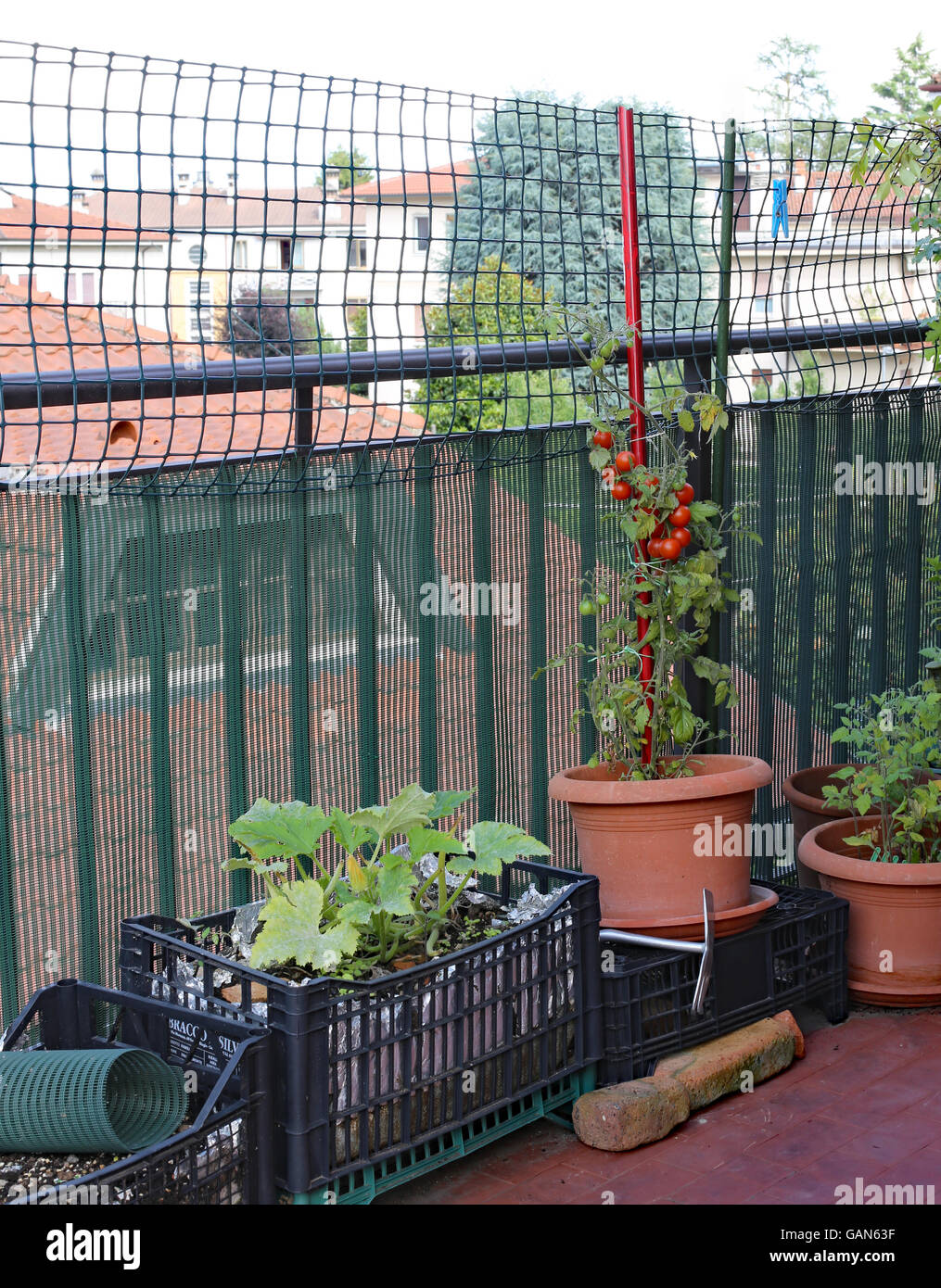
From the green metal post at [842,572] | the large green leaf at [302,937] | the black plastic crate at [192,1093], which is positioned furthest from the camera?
the green metal post at [842,572]

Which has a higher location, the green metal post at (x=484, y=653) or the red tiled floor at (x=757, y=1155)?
the green metal post at (x=484, y=653)

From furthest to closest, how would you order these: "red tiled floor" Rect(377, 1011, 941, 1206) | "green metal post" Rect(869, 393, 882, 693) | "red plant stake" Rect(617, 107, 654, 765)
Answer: "green metal post" Rect(869, 393, 882, 693), "red plant stake" Rect(617, 107, 654, 765), "red tiled floor" Rect(377, 1011, 941, 1206)

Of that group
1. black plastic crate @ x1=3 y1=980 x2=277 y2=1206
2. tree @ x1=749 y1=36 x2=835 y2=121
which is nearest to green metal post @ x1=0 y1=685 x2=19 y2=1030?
black plastic crate @ x1=3 y1=980 x2=277 y2=1206

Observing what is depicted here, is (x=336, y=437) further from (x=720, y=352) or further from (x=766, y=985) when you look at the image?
(x=766, y=985)

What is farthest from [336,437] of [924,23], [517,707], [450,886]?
[924,23]

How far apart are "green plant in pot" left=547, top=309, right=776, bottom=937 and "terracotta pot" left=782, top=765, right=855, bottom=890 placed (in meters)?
0.78

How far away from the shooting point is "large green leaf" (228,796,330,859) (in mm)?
3137

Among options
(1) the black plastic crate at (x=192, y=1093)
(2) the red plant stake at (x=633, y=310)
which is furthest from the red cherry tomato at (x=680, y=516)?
(1) the black plastic crate at (x=192, y=1093)

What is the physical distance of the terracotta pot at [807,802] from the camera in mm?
4754

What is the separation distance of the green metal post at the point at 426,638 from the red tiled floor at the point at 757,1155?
3.45 ft

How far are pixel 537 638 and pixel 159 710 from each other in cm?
130

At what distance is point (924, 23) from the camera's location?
45.0 m

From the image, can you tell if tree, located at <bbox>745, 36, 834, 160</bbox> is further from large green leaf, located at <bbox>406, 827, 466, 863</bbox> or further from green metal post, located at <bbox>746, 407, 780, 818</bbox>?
large green leaf, located at <bbox>406, 827, 466, 863</bbox>

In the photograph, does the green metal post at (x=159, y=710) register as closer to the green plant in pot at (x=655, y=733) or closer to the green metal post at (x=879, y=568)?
the green plant in pot at (x=655, y=733)
